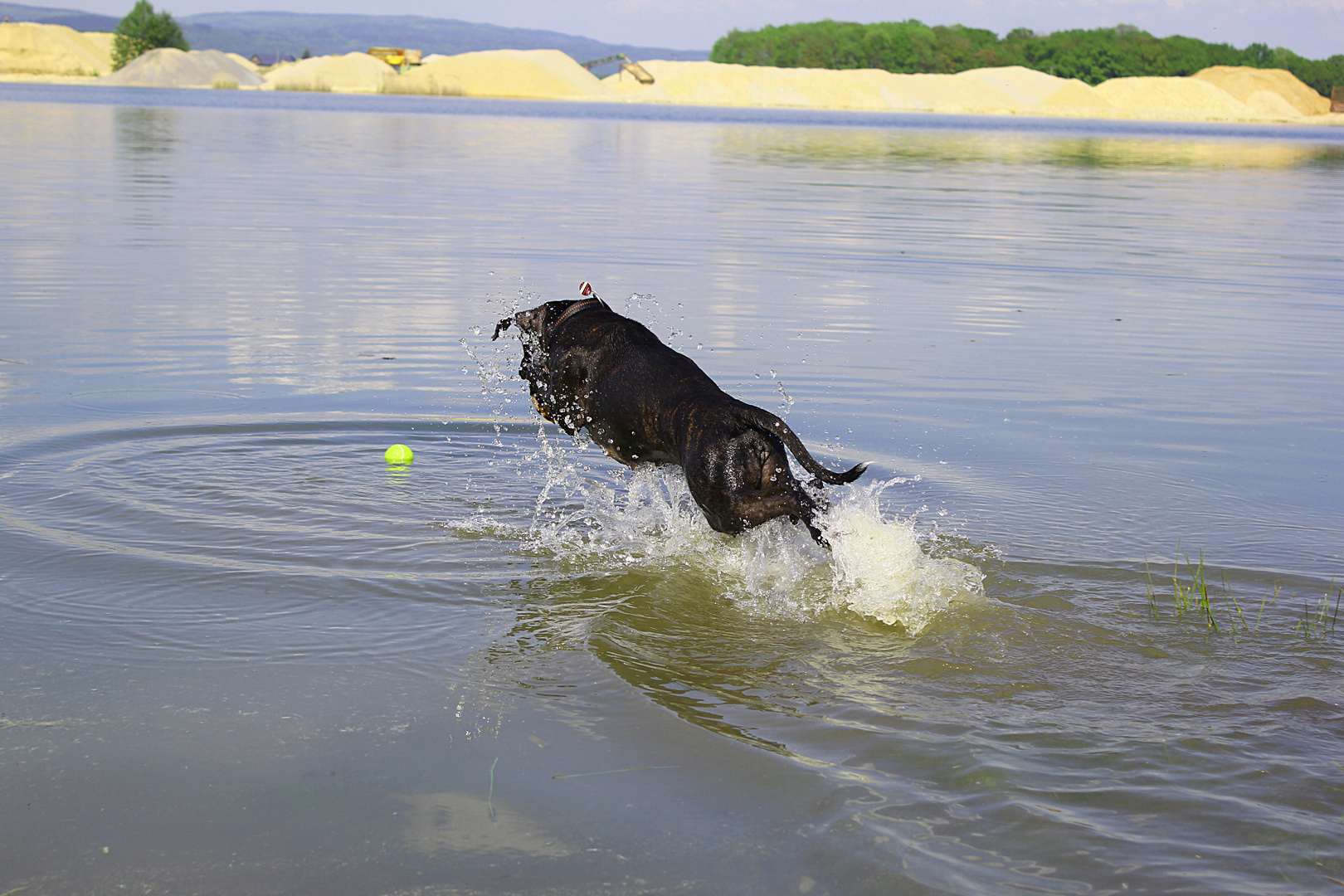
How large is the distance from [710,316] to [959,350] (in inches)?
95.9

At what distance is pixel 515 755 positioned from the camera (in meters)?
3.81

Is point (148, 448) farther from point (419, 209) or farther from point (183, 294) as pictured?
point (419, 209)

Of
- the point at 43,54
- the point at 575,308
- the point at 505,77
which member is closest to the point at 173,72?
the point at 43,54

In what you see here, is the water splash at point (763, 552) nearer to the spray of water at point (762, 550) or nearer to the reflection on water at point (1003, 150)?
the spray of water at point (762, 550)

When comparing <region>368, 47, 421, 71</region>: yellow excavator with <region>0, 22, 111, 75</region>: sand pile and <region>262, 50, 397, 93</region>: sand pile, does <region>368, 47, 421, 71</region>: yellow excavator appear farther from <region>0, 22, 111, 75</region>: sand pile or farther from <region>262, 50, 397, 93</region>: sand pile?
<region>0, 22, 111, 75</region>: sand pile

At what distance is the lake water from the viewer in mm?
3367

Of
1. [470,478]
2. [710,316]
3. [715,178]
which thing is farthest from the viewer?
[715,178]

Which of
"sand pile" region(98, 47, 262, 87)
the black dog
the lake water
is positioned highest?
"sand pile" region(98, 47, 262, 87)

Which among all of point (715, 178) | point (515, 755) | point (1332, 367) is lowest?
point (515, 755)

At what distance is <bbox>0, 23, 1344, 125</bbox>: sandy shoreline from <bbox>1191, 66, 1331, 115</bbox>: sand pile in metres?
0.15

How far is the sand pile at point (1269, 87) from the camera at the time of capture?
150 m

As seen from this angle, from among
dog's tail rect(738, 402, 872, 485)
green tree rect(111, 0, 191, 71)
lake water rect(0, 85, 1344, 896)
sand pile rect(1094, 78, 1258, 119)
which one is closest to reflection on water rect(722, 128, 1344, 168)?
lake water rect(0, 85, 1344, 896)

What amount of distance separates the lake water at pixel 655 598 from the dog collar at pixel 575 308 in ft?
3.15

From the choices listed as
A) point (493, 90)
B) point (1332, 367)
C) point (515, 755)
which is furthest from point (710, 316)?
point (493, 90)
